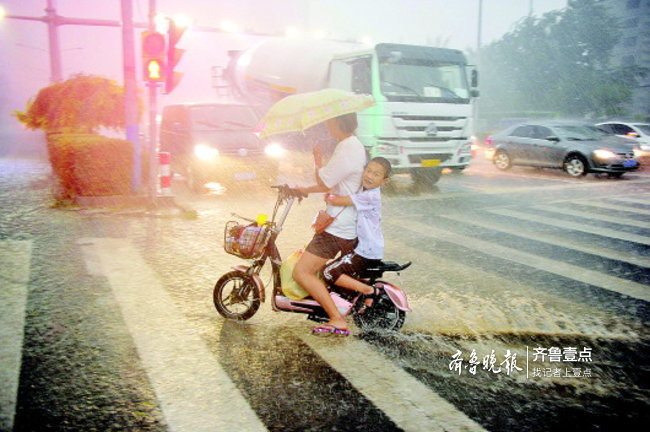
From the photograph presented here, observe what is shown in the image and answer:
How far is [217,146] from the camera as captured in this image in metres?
11.5

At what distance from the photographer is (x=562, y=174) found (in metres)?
16.2

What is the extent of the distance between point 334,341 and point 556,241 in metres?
4.95

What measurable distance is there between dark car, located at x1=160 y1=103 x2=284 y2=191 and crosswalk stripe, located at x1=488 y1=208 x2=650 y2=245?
16.1 ft

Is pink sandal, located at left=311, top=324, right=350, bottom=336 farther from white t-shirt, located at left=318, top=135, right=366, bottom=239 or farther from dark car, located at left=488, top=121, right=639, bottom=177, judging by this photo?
dark car, located at left=488, top=121, right=639, bottom=177

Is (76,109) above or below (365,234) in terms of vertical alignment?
above

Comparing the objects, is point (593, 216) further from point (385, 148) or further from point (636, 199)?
point (385, 148)

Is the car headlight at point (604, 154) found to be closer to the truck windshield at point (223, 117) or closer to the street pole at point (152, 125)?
the truck windshield at point (223, 117)

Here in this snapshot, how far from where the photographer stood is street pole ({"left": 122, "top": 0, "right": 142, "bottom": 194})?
396 inches

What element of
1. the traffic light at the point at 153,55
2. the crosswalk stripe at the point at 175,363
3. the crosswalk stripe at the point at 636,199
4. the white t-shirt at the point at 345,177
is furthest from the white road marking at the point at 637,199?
the crosswalk stripe at the point at 175,363

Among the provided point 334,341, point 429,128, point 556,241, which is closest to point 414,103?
point 429,128

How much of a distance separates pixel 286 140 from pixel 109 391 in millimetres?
13220

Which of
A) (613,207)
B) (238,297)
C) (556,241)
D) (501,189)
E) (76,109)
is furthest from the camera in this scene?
(76,109)

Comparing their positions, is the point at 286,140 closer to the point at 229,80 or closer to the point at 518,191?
the point at 229,80

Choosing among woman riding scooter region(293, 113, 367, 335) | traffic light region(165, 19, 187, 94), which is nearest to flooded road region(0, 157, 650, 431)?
woman riding scooter region(293, 113, 367, 335)
